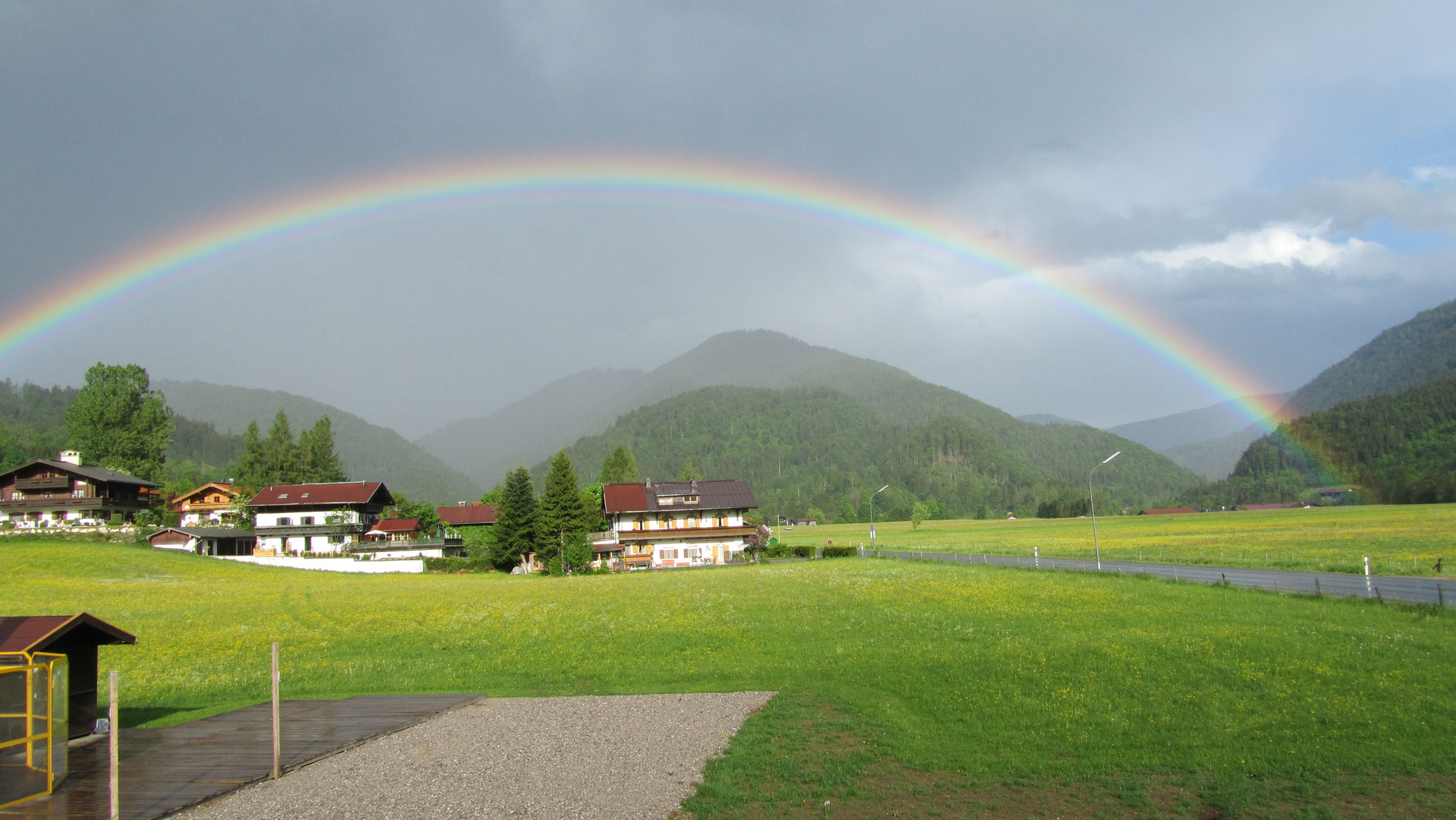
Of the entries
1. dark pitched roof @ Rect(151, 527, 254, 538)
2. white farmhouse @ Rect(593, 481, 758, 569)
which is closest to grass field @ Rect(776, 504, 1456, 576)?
white farmhouse @ Rect(593, 481, 758, 569)

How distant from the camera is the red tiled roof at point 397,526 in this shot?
3826 inches

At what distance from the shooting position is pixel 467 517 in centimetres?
11225

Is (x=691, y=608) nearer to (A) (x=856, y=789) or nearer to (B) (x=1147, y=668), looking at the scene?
(B) (x=1147, y=668)

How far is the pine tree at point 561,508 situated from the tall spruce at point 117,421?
64.7m

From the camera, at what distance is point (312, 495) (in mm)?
93188

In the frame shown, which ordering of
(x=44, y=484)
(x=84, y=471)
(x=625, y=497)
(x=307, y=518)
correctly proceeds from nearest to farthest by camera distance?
(x=44, y=484) → (x=84, y=471) → (x=625, y=497) → (x=307, y=518)

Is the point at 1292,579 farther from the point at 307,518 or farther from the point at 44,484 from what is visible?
the point at 44,484

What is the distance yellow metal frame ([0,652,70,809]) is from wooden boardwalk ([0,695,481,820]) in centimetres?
37

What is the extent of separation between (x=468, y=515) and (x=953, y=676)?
4114 inches

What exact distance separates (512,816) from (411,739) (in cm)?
536

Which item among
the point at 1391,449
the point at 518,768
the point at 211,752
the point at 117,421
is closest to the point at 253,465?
the point at 117,421

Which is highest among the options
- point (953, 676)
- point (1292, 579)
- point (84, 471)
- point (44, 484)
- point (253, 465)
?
point (253, 465)

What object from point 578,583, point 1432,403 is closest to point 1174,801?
point 578,583

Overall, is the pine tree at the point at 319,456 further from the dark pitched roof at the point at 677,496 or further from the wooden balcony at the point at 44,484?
the dark pitched roof at the point at 677,496
